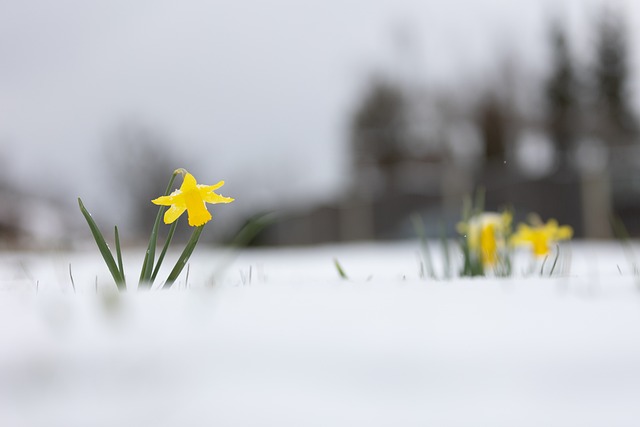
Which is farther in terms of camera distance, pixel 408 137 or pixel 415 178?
pixel 408 137

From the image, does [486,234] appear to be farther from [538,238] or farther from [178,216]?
[178,216]

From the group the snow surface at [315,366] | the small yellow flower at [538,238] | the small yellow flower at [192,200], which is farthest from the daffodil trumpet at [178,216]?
the small yellow flower at [538,238]

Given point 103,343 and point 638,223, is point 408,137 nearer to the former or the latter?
point 638,223

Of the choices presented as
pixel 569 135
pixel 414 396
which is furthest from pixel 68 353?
pixel 569 135

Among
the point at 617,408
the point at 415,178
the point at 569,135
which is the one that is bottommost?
the point at 617,408

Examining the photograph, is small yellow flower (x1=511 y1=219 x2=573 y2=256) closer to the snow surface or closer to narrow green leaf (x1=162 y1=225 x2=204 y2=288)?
narrow green leaf (x1=162 y1=225 x2=204 y2=288)

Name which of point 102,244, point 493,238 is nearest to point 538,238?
point 493,238

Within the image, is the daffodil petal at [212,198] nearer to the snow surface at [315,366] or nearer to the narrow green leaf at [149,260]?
the narrow green leaf at [149,260]
